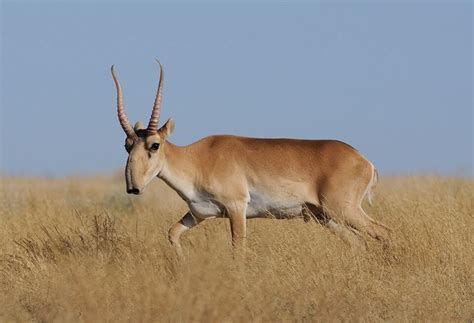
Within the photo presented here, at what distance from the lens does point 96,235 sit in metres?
Answer: 12.7

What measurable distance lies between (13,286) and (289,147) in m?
4.20

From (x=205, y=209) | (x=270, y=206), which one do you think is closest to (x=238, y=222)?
(x=205, y=209)

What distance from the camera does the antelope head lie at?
40.6ft

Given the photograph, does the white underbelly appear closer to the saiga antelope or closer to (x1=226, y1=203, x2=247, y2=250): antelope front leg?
the saiga antelope

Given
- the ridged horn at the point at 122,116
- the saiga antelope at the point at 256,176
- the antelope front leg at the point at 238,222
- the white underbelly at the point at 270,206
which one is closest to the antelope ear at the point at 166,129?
the saiga antelope at the point at 256,176

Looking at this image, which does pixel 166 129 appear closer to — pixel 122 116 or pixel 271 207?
pixel 122 116

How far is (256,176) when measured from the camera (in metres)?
13.1

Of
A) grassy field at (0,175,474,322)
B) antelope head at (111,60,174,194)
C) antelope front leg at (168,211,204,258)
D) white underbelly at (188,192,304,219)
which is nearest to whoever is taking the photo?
grassy field at (0,175,474,322)

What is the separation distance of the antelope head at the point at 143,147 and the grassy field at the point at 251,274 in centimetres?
79

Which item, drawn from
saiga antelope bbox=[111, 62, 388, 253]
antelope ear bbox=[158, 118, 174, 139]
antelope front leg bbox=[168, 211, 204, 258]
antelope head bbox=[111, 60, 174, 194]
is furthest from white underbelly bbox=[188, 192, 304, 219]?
antelope ear bbox=[158, 118, 174, 139]

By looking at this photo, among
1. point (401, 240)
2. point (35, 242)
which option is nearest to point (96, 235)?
point (35, 242)

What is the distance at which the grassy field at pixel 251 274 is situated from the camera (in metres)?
9.02

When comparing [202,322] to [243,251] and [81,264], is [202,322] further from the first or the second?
[243,251]

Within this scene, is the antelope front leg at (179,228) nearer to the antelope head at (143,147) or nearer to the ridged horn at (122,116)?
the antelope head at (143,147)
